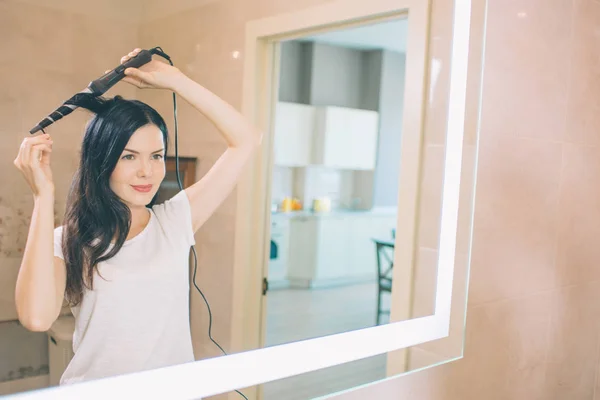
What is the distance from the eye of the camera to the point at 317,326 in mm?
1057

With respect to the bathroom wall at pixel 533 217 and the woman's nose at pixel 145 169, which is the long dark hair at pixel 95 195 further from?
the bathroom wall at pixel 533 217

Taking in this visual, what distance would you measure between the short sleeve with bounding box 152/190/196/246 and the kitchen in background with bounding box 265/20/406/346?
176 millimetres

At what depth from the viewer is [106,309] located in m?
0.74

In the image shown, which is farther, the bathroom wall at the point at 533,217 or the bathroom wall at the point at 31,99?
the bathroom wall at the point at 533,217

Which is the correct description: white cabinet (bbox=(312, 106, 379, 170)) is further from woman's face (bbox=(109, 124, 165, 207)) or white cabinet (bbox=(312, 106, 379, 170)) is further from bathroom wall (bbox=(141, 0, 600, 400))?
woman's face (bbox=(109, 124, 165, 207))

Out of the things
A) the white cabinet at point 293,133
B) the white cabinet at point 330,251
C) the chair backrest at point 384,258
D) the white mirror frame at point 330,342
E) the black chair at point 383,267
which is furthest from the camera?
the chair backrest at point 384,258

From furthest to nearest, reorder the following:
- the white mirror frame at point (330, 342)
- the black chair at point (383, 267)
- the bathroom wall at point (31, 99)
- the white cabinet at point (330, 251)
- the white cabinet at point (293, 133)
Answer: the black chair at point (383, 267) → the white cabinet at point (330, 251) → the white cabinet at point (293, 133) → the white mirror frame at point (330, 342) → the bathroom wall at point (31, 99)

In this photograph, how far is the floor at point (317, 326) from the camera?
3.16 feet

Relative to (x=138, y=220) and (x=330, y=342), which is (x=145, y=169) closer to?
(x=138, y=220)

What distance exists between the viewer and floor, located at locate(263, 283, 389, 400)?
0.96m

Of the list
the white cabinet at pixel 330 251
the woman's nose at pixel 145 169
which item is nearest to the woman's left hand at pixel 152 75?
the woman's nose at pixel 145 169

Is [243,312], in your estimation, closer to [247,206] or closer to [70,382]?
[247,206]

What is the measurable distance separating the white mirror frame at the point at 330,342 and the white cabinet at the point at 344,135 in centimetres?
21

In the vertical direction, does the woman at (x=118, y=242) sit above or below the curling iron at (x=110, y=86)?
below
